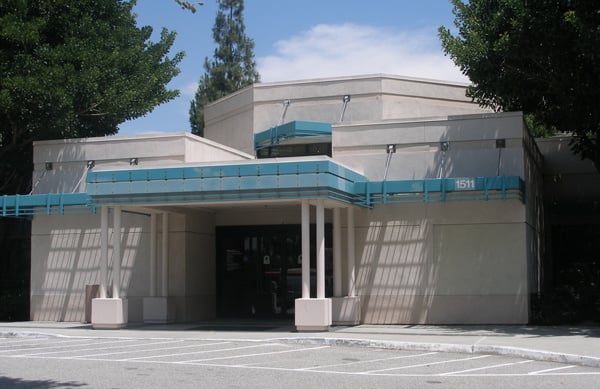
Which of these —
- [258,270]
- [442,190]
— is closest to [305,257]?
[442,190]

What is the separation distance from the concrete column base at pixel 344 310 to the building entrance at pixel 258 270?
3.38m

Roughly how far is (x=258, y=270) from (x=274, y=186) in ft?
21.9

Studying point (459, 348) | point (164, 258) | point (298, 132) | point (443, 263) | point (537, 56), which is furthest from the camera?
point (298, 132)

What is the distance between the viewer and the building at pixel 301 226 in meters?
19.2

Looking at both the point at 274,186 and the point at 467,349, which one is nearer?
the point at 467,349

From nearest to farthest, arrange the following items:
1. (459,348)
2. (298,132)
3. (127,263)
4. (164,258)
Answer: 1. (459,348)
2. (164,258)
3. (127,263)
4. (298,132)

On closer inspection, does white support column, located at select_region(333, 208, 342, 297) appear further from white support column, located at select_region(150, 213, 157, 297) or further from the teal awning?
the teal awning

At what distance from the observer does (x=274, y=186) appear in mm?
18547

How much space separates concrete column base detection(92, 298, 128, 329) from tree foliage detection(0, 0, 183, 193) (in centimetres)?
697

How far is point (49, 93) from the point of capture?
23.0 m

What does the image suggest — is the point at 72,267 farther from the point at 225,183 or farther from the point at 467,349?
the point at 467,349

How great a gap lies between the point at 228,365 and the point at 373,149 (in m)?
10.2

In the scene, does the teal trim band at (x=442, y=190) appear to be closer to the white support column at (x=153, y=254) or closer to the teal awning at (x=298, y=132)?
the white support column at (x=153, y=254)

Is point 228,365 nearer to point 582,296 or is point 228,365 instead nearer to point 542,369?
point 542,369
